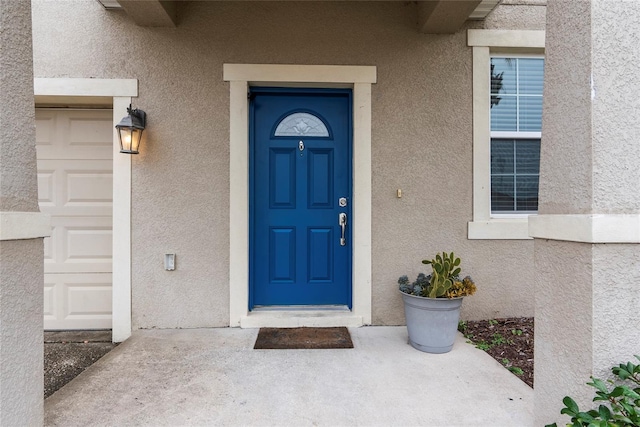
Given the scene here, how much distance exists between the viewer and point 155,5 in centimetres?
276

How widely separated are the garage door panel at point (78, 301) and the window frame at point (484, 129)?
11.9 ft

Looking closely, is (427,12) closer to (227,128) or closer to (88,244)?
(227,128)

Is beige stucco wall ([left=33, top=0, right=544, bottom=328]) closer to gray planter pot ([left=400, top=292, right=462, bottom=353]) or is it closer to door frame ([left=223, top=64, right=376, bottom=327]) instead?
door frame ([left=223, top=64, right=376, bottom=327])

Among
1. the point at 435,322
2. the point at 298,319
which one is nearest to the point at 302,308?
the point at 298,319

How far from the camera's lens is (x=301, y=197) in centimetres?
327

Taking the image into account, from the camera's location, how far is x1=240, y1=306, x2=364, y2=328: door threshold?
9.98 feet

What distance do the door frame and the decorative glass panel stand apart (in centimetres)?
31

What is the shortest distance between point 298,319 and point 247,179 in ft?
4.57

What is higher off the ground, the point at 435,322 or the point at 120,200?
the point at 120,200

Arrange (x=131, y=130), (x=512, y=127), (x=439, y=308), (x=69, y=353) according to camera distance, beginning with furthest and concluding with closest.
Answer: (x=512, y=127) < (x=131, y=130) < (x=69, y=353) < (x=439, y=308)

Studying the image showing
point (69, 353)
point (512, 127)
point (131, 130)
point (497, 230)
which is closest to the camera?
point (69, 353)

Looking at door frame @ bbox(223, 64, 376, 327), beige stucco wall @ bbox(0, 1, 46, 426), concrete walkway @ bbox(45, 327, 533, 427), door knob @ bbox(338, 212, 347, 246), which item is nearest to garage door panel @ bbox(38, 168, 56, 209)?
concrete walkway @ bbox(45, 327, 533, 427)

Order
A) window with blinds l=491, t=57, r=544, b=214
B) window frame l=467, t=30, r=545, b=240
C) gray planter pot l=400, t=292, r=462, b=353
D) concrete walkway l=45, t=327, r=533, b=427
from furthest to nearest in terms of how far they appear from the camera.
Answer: window with blinds l=491, t=57, r=544, b=214
window frame l=467, t=30, r=545, b=240
gray planter pot l=400, t=292, r=462, b=353
concrete walkway l=45, t=327, r=533, b=427

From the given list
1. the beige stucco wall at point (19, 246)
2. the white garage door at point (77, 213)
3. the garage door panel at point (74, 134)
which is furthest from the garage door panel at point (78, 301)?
the beige stucco wall at point (19, 246)
